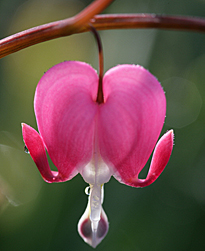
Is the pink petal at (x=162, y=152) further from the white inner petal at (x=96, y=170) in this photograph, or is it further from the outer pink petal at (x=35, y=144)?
the outer pink petal at (x=35, y=144)

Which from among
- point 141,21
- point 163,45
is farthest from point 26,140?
point 163,45

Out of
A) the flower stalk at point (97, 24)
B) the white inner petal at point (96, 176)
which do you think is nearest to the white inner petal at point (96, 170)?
the white inner petal at point (96, 176)

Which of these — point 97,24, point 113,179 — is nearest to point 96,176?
point 97,24

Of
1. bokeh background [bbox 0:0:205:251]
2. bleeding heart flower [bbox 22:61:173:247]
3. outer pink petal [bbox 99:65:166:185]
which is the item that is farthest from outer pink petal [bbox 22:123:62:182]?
bokeh background [bbox 0:0:205:251]

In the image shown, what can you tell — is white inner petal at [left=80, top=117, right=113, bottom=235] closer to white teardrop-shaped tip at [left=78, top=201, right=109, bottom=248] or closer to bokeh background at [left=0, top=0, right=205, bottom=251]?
white teardrop-shaped tip at [left=78, top=201, right=109, bottom=248]

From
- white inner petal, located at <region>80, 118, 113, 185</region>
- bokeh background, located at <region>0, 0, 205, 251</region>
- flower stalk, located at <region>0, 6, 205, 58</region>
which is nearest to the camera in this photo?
flower stalk, located at <region>0, 6, 205, 58</region>

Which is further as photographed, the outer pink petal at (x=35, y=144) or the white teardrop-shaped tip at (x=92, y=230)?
the white teardrop-shaped tip at (x=92, y=230)
